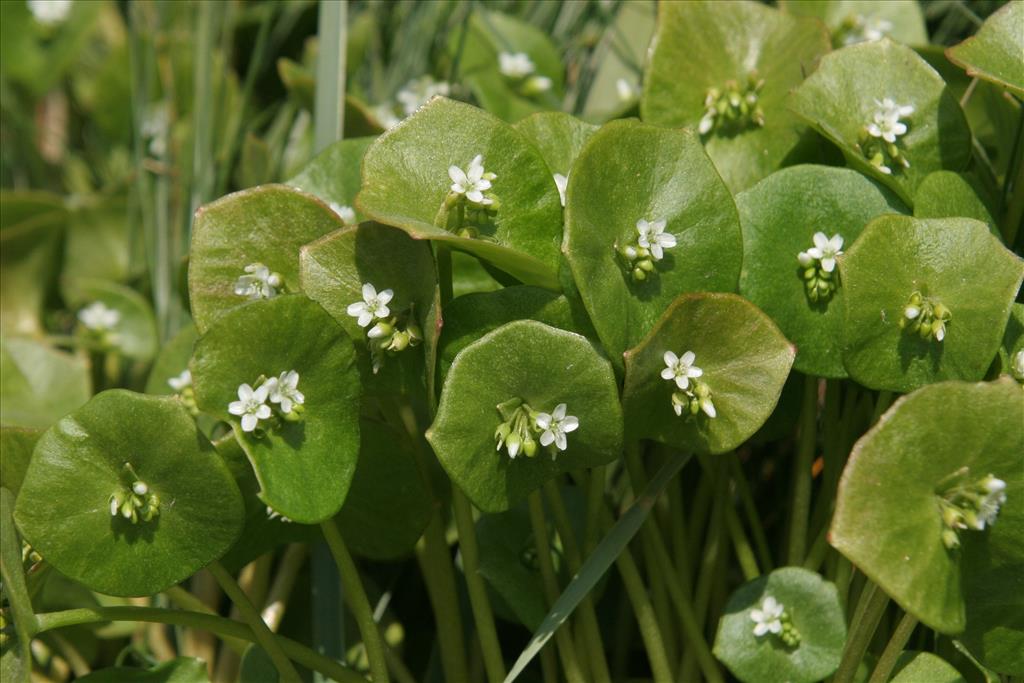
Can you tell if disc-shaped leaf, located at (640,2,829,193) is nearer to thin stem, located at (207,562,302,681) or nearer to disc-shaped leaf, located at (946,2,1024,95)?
disc-shaped leaf, located at (946,2,1024,95)

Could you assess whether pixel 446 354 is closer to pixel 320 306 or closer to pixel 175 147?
pixel 320 306

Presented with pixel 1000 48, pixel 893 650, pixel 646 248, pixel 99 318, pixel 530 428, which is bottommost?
pixel 99 318

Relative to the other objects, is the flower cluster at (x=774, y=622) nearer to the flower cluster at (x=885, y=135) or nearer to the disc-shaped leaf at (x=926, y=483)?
the disc-shaped leaf at (x=926, y=483)

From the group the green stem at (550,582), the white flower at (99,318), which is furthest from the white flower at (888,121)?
the white flower at (99,318)

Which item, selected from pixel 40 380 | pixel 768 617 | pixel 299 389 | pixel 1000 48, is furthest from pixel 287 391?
pixel 1000 48

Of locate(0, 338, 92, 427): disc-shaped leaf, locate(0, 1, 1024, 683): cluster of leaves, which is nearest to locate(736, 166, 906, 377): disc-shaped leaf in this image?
locate(0, 1, 1024, 683): cluster of leaves

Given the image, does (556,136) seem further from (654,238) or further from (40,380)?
(40,380)

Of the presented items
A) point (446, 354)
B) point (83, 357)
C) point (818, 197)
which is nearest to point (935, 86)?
point (818, 197)
